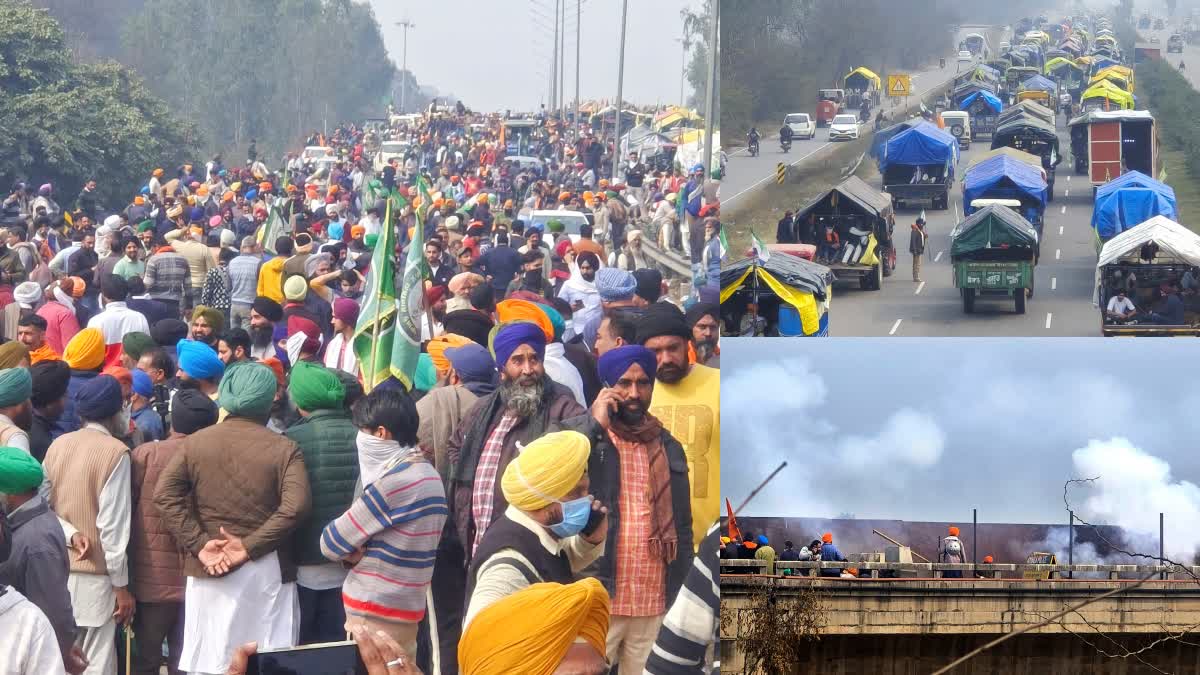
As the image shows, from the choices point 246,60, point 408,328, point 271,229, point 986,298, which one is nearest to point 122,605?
point 408,328

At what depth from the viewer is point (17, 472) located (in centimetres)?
578

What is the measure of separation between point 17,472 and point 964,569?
11.3 ft

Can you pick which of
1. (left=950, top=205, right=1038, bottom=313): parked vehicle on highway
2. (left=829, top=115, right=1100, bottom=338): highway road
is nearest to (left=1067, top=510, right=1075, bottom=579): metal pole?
(left=829, top=115, right=1100, bottom=338): highway road

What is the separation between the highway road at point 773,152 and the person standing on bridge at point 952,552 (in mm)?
1530

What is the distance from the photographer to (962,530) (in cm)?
625

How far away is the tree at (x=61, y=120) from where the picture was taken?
34781 millimetres

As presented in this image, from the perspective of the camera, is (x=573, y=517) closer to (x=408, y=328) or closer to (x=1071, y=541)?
(x=1071, y=541)

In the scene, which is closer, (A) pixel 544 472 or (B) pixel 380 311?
(A) pixel 544 472

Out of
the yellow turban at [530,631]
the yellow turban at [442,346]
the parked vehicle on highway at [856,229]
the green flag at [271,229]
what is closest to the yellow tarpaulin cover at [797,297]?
the parked vehicle on highway at [856,229]

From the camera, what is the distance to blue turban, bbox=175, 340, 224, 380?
7758 millimetres

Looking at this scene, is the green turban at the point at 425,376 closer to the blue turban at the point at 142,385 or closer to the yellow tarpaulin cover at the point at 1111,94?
the blue turban at the point at 142,385

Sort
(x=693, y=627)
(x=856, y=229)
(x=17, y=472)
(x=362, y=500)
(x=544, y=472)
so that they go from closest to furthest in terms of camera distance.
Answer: (x=544, y=472), (x=17, y=472), (x=362, y=500), (x=693, y=627), (x=856, y=229)

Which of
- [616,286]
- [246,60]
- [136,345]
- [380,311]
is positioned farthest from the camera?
[246,60]

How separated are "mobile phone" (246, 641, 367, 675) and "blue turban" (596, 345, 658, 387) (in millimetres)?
2513
